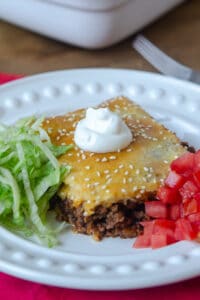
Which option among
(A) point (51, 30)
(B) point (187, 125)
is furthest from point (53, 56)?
(B) point (187, 125)

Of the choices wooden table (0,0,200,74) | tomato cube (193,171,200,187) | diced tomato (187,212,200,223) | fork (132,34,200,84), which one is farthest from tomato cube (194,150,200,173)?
wooden table (0,0,200,74)

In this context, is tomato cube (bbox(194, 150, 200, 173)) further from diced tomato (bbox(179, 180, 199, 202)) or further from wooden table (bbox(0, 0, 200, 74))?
wooden table (bbox(0, 0, 200, 74))

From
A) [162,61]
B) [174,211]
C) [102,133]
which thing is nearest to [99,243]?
[174,211]

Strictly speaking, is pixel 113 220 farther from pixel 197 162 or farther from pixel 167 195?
pixel 197 162

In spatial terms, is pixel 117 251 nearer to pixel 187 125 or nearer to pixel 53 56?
pixel 187 125

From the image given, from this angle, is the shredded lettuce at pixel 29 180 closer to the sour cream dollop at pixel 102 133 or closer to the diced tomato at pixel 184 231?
the sour cream dollop at pixel 102 133

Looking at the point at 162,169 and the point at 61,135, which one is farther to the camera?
the point at 61,135
